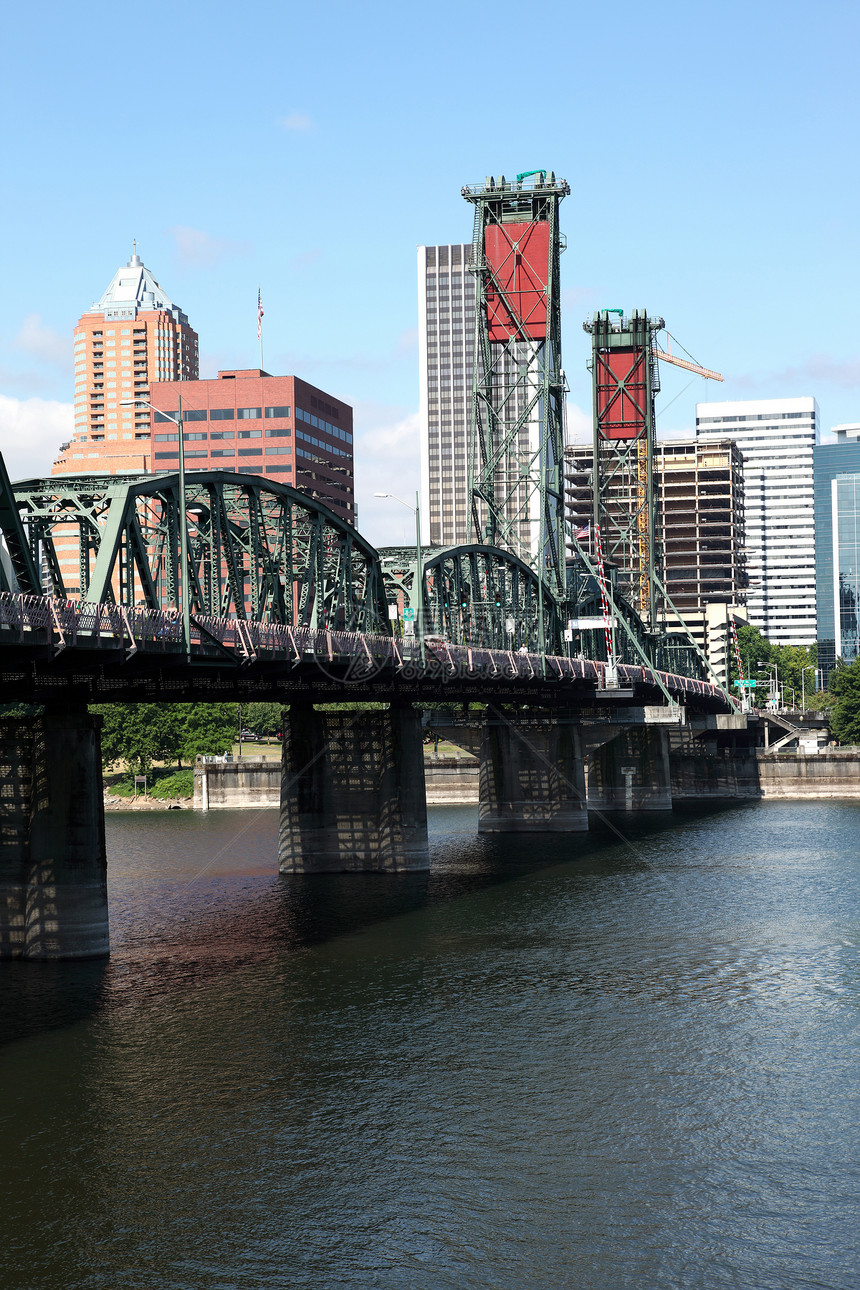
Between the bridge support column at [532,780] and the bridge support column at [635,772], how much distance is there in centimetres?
2400

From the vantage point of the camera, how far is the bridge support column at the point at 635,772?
135625mm

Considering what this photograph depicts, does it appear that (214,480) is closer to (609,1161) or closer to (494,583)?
(609,1161)

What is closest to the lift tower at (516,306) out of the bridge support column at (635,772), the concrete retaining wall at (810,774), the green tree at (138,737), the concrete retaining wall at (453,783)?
the bridge support column at (635,772)

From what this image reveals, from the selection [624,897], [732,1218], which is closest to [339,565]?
[624,897]

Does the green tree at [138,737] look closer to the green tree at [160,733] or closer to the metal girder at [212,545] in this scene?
the green tree at [160,733]

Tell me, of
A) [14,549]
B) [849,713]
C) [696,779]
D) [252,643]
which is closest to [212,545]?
[252,643]

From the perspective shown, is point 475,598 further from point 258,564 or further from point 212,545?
point 212,545

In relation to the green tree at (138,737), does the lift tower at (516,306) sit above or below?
above

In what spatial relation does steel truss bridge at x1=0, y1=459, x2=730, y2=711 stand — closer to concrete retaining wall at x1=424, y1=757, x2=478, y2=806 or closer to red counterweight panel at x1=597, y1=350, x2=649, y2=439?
concrete retaining wall at x1=424, y1=757, x2=478, y2=806

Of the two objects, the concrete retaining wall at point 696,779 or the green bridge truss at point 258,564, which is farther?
the concrete retaining wall at point 696,779

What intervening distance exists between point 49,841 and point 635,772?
8691 cm

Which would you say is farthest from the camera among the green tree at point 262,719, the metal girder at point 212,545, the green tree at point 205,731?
the green tree at point 262,719

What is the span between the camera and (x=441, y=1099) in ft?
132

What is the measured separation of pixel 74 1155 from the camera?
3600cm
